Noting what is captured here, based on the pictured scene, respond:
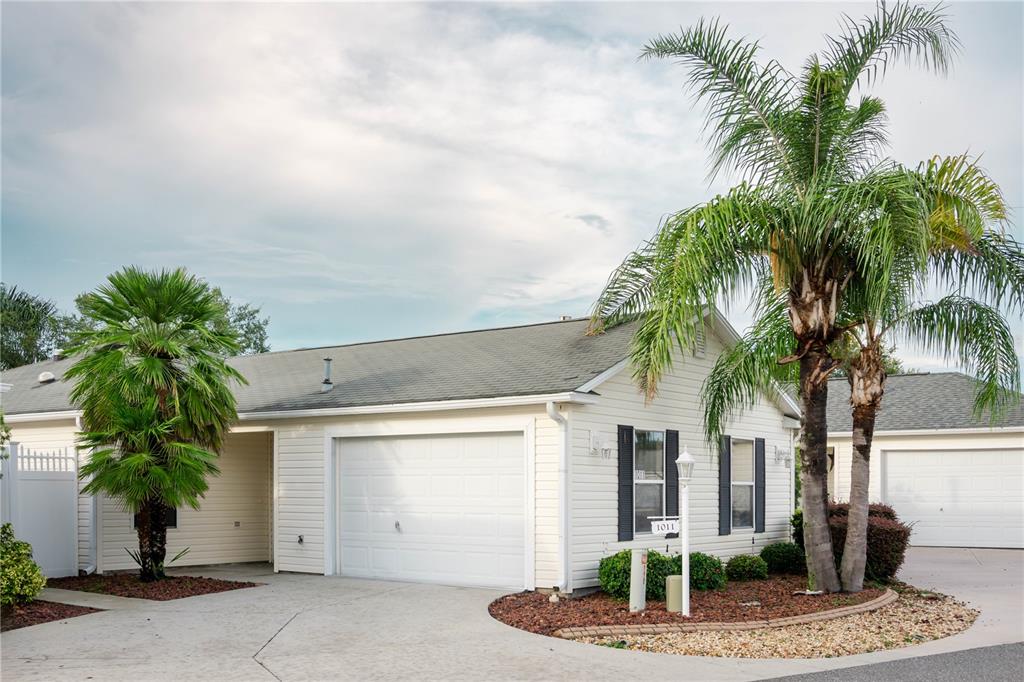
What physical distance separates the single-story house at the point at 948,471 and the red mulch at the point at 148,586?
16834 mm

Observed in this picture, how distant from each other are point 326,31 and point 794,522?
12613mm

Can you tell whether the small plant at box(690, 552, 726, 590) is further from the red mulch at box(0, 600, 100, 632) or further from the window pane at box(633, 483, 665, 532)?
the red mulch at box(0, 600, 100, 632)

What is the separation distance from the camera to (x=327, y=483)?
1525 cm

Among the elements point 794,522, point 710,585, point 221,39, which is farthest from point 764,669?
point 221,39

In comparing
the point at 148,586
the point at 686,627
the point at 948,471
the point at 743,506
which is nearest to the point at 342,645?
the point at 686,627

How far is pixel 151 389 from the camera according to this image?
45.5 feet

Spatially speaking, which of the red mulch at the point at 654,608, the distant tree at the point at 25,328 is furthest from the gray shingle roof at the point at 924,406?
the distant tree at the point at 25,328

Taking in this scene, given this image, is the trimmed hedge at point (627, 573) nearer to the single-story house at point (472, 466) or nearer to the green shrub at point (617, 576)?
the green shrub at point (617, 576)

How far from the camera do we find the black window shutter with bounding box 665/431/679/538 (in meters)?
14.8

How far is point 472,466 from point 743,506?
6.00 m

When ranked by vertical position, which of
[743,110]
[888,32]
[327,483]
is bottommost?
[327,483]

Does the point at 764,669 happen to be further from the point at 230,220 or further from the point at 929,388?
the point at 929,388

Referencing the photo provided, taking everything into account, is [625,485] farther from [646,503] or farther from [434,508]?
[434,508]

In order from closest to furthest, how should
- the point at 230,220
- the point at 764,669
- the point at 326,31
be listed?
the point at 764,669, the point at 326,31, the point at 230,220
